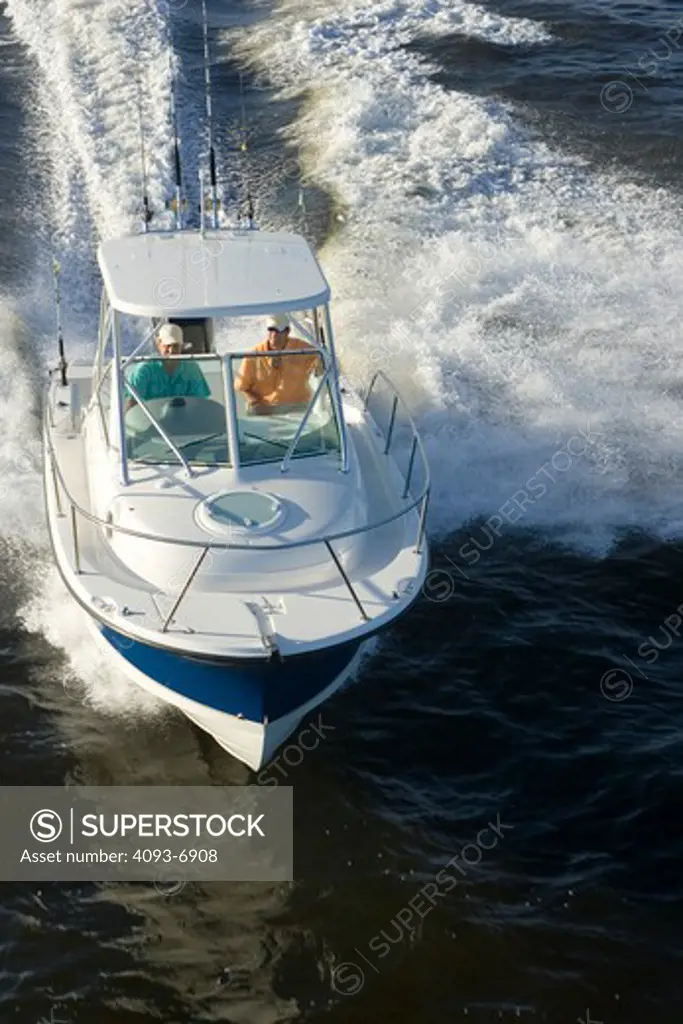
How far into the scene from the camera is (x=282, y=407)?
10.6m

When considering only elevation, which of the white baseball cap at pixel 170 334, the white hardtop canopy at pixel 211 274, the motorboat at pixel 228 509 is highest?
the white hardtop canopy at pixel 211 274

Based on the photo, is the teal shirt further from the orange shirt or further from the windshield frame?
the orange shirt

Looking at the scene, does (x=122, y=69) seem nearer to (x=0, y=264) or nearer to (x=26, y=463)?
(x=0, y=264)

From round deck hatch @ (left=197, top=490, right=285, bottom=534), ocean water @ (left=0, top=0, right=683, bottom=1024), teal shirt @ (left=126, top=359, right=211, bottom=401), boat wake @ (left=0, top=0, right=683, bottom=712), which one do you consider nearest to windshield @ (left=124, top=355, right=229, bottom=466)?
teal shirt @ (left=126, top=359, right=211, bottom=401)

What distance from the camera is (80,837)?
980 centimetres

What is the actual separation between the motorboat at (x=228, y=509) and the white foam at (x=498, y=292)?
2.86 metres

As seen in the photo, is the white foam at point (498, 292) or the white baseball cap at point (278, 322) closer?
the white baseball cap at point (278, 322)

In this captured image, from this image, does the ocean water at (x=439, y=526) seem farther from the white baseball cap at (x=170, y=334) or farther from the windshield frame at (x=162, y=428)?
the white baseball cap at (x=170, y=334)

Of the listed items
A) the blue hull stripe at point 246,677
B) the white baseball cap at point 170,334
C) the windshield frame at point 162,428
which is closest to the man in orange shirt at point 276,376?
the windshield frame at point 162,428

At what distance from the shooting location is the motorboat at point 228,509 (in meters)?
9.08

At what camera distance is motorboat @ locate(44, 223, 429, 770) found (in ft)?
29.8

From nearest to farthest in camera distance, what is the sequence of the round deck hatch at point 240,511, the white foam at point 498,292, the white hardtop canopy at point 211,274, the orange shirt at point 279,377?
the round deck hatch at point 240,511
the white hardtop canopy at point 211,274
the orange shirt at point 279,377
the white foam at point 498,292

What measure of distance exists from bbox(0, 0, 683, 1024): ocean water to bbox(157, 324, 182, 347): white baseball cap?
2939 mm

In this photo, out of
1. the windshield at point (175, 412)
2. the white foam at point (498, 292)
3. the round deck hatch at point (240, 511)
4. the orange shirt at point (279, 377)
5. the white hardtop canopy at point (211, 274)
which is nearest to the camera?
the round deck hatch at point (240, 511)
